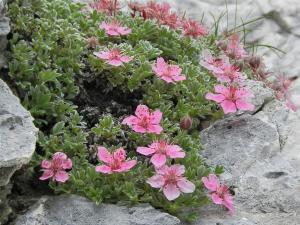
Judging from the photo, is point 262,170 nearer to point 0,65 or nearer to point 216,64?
point 216,64

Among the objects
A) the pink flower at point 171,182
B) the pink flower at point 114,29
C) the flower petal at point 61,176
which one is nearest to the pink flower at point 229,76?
the pink flower at point 114,29

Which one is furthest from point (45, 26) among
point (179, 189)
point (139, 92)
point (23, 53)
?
point (179, 189)

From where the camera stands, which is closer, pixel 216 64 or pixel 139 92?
pixel 139 92

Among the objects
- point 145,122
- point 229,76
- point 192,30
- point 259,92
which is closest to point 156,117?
point 145,122

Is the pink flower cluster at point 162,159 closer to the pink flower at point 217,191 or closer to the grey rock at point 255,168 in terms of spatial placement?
the pink flower at point 217,191

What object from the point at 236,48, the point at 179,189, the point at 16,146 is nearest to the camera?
the point at 16,146

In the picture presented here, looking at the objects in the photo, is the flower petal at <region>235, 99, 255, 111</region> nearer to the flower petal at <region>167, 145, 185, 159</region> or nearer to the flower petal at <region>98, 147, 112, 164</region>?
the flower petal at <region>167, 145, 185, 159</region>
